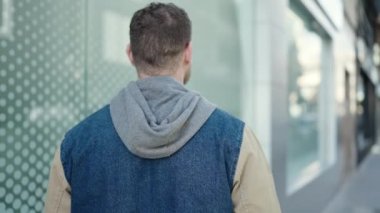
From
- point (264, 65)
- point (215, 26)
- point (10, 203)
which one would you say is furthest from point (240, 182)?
point (264, 65)

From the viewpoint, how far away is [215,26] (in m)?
4.84

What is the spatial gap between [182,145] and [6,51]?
1.19 m

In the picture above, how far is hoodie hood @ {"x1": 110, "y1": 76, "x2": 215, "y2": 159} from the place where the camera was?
158 cm

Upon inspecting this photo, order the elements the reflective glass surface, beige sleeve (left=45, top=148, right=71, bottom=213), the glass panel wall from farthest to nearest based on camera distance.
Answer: the reflective glass surface
the glass panel wall
beige sleeve (left=45, top=148, right=71, bottom=213)

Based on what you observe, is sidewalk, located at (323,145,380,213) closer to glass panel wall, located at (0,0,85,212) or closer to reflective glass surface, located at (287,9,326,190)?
reflective glass surface, located at (287,9,326,190)

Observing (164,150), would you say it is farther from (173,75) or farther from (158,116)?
(173,75)

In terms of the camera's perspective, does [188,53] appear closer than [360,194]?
Yes

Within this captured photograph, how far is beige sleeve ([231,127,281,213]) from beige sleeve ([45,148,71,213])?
0.56 meters

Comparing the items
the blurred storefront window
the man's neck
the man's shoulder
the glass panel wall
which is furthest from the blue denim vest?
the blurred storefront window

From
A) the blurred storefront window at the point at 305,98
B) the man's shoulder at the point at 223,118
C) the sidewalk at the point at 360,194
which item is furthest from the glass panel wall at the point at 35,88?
the sidewalk at the point at 360,194

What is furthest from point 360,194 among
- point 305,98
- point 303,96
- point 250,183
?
point 250,183

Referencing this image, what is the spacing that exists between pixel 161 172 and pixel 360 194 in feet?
33.9

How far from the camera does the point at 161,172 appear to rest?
1.61 meters

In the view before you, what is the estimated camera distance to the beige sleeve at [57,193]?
1.71 m
